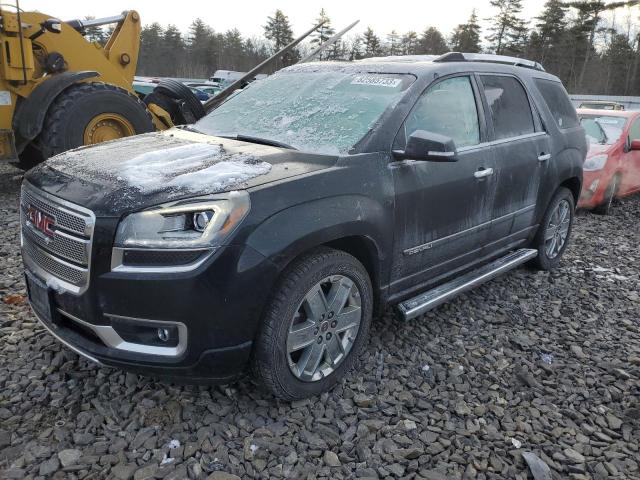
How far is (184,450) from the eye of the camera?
243cm

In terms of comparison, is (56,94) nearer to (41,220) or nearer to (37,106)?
(37,106)

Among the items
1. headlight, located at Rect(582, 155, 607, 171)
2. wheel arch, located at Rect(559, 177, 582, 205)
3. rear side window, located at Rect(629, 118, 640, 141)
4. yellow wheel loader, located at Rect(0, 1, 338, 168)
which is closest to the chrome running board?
wheel arch, located at Rect(559, 177, 582, 205)

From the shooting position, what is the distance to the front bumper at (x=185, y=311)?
2.24 meters

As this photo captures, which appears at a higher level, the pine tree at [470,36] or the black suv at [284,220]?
the pine tree at [470,36]

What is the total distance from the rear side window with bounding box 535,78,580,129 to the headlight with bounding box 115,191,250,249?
3475 millimetres

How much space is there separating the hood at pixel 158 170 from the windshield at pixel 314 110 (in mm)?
233

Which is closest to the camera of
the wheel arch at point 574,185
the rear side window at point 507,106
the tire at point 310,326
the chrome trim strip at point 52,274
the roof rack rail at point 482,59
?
the chrome trim strip at point 52,274

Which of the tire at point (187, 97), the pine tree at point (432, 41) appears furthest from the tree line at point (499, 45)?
the tire at point (187, 97)

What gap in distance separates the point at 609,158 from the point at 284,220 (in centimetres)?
660

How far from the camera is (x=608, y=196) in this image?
7523mm

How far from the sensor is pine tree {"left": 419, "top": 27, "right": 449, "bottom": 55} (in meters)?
51.8

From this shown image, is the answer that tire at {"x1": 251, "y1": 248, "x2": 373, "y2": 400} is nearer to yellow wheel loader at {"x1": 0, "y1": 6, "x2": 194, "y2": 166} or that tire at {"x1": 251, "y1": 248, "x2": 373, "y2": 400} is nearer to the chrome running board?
the chrome running board

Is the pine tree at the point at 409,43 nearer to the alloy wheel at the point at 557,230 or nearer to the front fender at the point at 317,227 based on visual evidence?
the alloy wheel at the point at 557,230

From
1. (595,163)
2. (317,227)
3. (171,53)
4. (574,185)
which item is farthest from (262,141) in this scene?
(171,53)
